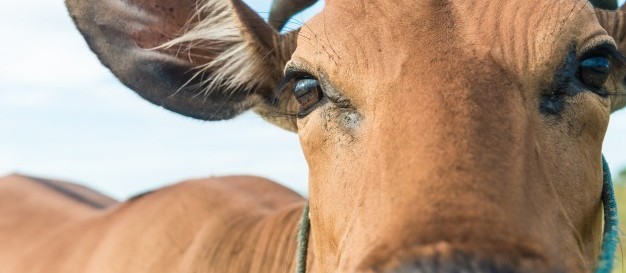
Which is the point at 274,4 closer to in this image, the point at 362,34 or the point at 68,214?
the point at 362,34

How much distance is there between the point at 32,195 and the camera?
791 centimetres

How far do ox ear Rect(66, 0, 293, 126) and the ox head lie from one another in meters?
0.05

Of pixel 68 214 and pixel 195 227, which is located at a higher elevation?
pixel 195 227

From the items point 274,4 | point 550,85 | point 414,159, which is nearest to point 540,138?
point 550,85

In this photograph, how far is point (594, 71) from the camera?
3223mm

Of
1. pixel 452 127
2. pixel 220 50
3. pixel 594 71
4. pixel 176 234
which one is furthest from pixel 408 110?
pixel 176 234

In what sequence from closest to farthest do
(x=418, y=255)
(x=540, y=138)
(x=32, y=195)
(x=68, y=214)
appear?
1. (x=418, y=255)
2. (x=540, y=138)
3. (x=68, y=214)
4. (x=32, y=195)

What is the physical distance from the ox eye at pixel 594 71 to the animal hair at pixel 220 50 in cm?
172

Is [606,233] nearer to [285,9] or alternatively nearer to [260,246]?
[260,246]

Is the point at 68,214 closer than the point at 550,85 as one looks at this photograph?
No

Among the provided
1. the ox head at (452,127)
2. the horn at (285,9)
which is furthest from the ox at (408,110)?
the horn at (285,9)

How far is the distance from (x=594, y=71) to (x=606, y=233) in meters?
0.67

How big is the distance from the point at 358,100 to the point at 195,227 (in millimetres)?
2456

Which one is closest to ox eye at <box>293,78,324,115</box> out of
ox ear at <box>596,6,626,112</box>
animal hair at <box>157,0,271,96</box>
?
animal hair at <box>157,0,271,96</box>
